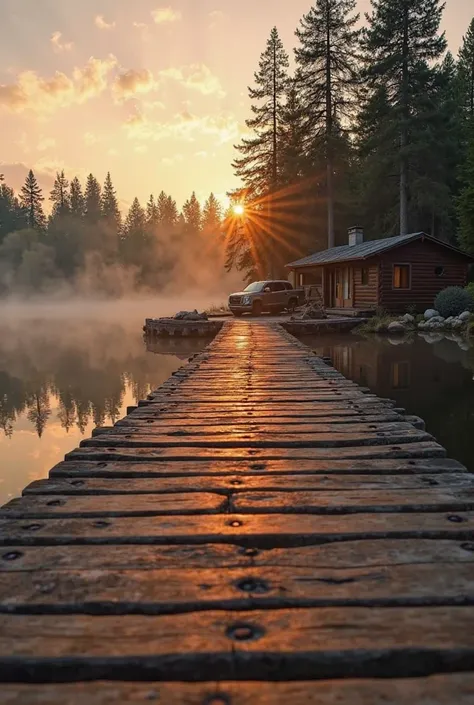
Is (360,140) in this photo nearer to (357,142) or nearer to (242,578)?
(357,142)

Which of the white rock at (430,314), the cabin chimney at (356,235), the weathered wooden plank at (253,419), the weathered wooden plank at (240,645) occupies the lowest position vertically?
the weathered wooden plank at (253,419)

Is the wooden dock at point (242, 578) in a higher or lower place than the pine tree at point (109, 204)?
lower

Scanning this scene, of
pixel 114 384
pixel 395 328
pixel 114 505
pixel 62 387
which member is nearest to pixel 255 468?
pixel 114 505

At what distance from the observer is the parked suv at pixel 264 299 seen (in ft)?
96.5

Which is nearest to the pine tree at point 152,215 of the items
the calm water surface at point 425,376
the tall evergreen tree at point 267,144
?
the tall evergreen tree at point 267,144

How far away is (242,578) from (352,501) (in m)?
1.04

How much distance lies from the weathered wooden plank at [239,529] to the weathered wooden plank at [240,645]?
0.60m

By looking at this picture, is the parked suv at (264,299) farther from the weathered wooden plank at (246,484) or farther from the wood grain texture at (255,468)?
the weathered wooden plank at (246,484)

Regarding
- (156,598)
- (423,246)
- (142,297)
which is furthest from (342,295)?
(142,297)

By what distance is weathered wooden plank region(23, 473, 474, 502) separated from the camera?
3010 millimetres

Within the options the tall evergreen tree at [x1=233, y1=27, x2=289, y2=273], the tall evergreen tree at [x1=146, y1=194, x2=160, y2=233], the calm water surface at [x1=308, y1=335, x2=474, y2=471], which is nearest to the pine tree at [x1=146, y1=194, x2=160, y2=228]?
the tall evergreen tree at [x1=146, y1=194, x2=160, y2=233]

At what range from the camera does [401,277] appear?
2806 cm

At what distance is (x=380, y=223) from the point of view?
1720 inches

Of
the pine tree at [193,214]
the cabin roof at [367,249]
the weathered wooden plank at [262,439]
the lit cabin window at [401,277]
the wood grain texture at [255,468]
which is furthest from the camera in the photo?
the pine tree at [193,214]
